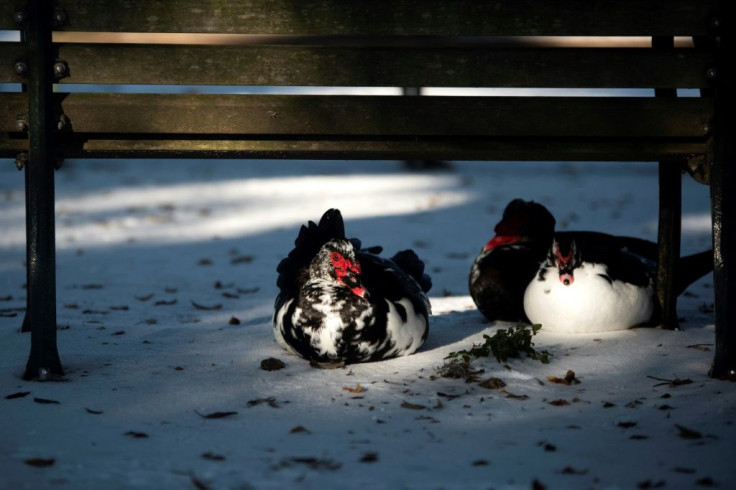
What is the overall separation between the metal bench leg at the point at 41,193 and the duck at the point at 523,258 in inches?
98.7

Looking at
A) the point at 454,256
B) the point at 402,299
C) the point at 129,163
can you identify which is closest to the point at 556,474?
the point at 402,299

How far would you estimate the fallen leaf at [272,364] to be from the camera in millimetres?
4129

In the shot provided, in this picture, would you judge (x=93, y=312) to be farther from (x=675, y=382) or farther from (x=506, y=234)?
(x=675, y=382)

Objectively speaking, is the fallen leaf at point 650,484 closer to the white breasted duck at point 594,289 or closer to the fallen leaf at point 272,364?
the fallen leaf at point 272,364

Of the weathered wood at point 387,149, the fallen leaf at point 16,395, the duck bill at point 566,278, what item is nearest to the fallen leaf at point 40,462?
the fallen leaf at point 16,395

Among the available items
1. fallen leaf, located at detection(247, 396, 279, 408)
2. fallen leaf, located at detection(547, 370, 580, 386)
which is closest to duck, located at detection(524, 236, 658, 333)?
fallen leaf, located at detection(547, 370, 580, 386)

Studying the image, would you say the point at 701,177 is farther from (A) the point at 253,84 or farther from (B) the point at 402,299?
(A) the point at 253,84

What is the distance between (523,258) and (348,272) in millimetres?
1529

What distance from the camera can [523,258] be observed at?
5.48m

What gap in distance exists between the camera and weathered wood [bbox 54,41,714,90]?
373 cm

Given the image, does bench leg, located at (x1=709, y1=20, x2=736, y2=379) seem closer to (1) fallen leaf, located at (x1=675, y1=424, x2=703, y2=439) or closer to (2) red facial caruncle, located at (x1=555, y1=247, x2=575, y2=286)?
(1) fallen leaf, located at (x1=675, y1=424, x2=703, y2=439)

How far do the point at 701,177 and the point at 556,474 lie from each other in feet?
6.02

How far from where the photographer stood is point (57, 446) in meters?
3.07

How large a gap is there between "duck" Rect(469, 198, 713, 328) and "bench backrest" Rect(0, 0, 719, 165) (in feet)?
4.27
